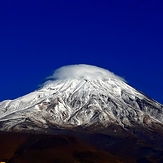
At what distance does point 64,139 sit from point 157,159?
27.2 metres

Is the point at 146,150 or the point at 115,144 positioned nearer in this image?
the point at 146,150

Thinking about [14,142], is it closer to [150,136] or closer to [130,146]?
[130,146]

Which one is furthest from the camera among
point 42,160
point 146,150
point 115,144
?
point 115,144

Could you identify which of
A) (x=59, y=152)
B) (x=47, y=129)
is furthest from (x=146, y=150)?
(x=47, y=129)

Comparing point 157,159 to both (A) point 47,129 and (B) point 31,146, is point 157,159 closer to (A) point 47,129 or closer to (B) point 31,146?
(B) point 31,146

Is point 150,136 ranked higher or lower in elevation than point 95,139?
higher

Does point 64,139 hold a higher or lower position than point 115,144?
lower

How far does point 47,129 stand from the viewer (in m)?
192

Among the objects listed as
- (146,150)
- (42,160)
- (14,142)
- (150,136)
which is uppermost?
(150,136)

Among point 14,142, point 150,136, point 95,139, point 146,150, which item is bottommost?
point 14,142

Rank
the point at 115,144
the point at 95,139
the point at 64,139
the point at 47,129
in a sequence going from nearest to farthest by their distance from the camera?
1. the point at 64,139
2. the point at 115,144
3. the point at 95,139
4. the point at 47,129

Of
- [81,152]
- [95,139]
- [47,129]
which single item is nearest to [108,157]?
[81,152]

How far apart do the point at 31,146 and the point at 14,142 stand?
9.74 metres

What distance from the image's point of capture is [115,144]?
152 meters
